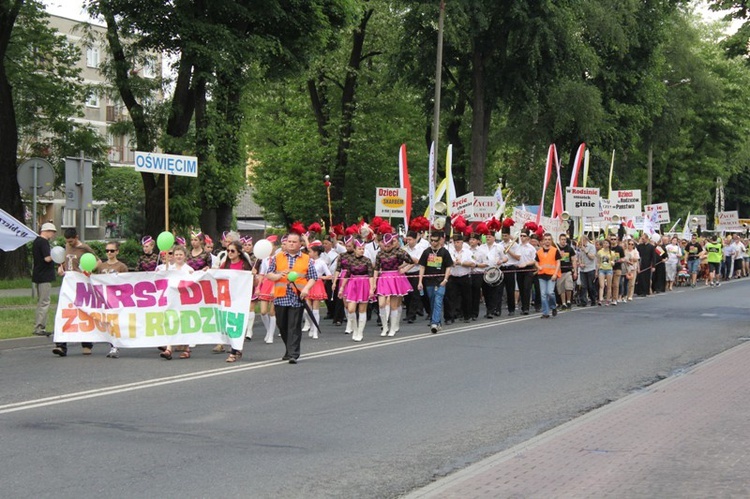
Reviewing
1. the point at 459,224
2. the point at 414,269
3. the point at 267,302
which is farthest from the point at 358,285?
the point at 459,224

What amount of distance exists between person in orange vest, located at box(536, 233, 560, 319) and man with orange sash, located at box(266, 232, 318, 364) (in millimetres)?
9902

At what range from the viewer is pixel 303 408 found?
10531 mm

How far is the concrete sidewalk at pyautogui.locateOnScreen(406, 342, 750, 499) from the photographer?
279 inches

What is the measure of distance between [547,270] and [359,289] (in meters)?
6.49

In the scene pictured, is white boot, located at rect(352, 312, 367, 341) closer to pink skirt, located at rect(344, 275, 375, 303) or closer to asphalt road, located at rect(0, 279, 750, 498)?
asphalt road, located at rect(0, 279, 750, 498)

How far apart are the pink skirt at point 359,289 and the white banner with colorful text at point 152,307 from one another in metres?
3.30

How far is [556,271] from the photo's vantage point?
23219 millimetres

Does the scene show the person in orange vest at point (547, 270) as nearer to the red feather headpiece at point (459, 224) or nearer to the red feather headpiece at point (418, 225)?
the red feather headpiece at point (459, 224)

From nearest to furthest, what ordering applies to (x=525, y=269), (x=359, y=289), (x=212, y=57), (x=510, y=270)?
(x=359, y=289), (x=525, y=269), (x=510, y=270), (x=212, y=57)

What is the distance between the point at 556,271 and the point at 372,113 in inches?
1009

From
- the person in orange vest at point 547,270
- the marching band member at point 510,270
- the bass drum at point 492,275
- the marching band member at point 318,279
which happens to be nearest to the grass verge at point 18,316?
the marching band member at point 318,279

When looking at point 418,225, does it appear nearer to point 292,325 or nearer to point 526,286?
point 526,286

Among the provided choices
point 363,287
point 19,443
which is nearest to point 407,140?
point 363,287

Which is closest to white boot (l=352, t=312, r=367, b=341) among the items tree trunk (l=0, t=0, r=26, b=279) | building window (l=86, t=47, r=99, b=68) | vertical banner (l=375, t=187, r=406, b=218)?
vertical banner (l=375, t=187, r=406, b=218)
